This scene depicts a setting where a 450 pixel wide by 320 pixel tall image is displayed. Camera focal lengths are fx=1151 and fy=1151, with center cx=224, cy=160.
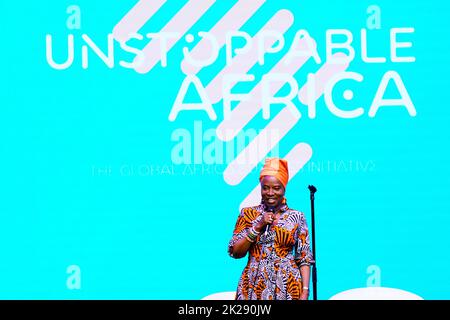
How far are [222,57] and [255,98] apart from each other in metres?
0.31

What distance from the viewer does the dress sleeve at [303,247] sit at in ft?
17.7

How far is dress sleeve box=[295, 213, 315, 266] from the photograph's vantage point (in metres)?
5.39

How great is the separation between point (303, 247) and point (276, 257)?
0.13 m

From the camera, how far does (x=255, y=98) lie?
6.69m

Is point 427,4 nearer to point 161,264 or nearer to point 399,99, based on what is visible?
point 399,99

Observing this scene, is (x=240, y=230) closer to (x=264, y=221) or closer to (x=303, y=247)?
(x=264, y=221)

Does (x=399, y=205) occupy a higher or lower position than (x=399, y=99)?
lower

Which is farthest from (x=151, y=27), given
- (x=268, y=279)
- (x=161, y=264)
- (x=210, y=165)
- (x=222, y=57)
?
(x=268, y=279)

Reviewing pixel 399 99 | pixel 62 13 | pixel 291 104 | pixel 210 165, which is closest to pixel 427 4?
pixel 399 99

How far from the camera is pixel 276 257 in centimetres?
539

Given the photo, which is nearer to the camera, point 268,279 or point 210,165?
point 268,279

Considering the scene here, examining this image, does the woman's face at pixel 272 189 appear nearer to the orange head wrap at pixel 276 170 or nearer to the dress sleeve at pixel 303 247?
the orange head wrap at pixel 276 170

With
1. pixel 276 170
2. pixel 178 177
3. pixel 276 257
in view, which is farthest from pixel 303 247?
pixel 178 177
